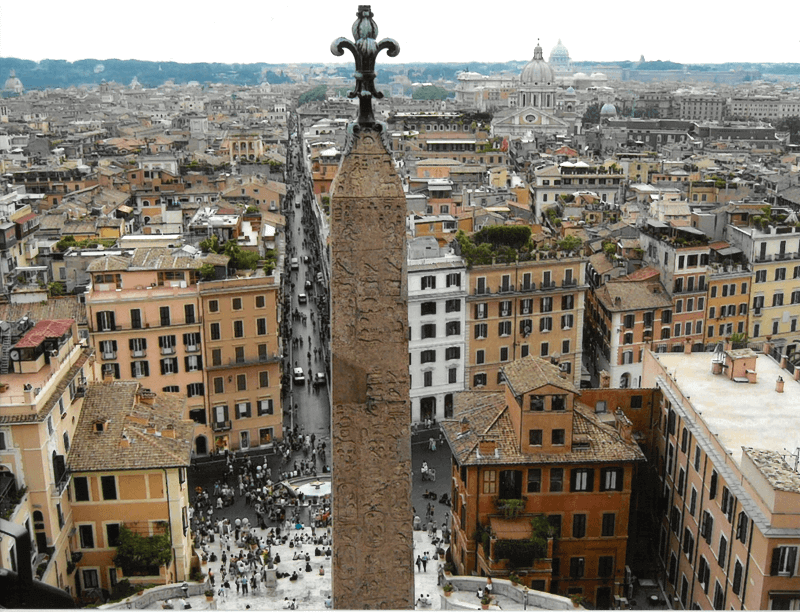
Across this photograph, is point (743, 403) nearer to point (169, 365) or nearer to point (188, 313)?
point (188, 313)

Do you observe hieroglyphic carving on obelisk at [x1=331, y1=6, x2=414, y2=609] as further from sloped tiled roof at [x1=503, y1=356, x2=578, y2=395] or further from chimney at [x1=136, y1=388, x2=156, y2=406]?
chimney at [x1=136, y1=388, x2=156, y2=406]

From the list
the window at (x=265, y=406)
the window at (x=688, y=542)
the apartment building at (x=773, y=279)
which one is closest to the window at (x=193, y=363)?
the window at (x=265, y=406)

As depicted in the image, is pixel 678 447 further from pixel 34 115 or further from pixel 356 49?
pixel 34 115

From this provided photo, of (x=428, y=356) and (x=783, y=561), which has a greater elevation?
(x=783, y=561)

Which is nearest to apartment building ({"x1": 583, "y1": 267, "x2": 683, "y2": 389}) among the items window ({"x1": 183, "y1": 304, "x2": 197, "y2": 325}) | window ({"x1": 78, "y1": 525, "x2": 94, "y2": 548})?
window ({"x1": 183, "y1": 304, "x2": 197, "y2": 325})

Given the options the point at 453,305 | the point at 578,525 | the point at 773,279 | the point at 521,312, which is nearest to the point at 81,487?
the point at 578,525
